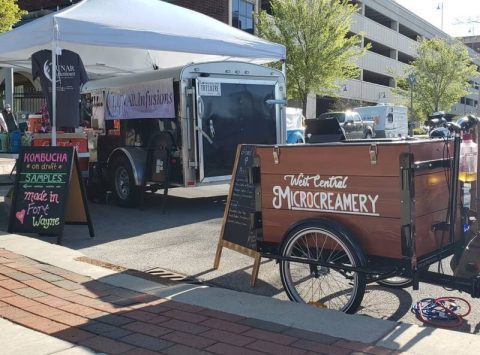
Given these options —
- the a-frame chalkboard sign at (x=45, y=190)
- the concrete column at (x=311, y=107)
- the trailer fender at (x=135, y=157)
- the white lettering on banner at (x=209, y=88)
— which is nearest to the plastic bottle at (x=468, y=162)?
the a-frame chalkboard sign at (x=45, y=190)

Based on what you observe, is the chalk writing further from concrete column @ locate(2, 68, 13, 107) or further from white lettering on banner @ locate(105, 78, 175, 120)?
concrete column @ locate(2, 68, 13, 107)

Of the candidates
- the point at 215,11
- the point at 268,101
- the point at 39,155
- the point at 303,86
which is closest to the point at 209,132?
the point at 268,101

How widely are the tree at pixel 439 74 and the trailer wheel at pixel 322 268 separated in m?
40.1

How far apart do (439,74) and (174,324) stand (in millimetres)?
43087

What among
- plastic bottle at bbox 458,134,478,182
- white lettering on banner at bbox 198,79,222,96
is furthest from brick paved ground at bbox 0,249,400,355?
white lettering on banner at bbox 198,79,222,96

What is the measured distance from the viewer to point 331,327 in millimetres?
4074

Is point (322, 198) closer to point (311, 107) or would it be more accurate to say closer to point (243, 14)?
point (243, 14)

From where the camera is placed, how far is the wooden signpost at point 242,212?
544cm

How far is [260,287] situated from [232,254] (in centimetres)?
A: 131

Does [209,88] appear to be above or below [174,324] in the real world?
above

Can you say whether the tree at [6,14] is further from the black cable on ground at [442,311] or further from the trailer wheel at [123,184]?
the black cable on ground at [442,311]

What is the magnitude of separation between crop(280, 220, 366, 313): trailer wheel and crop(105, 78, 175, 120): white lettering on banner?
5.24 metres

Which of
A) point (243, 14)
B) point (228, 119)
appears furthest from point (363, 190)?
point (243, 14)

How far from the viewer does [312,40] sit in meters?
26.7
